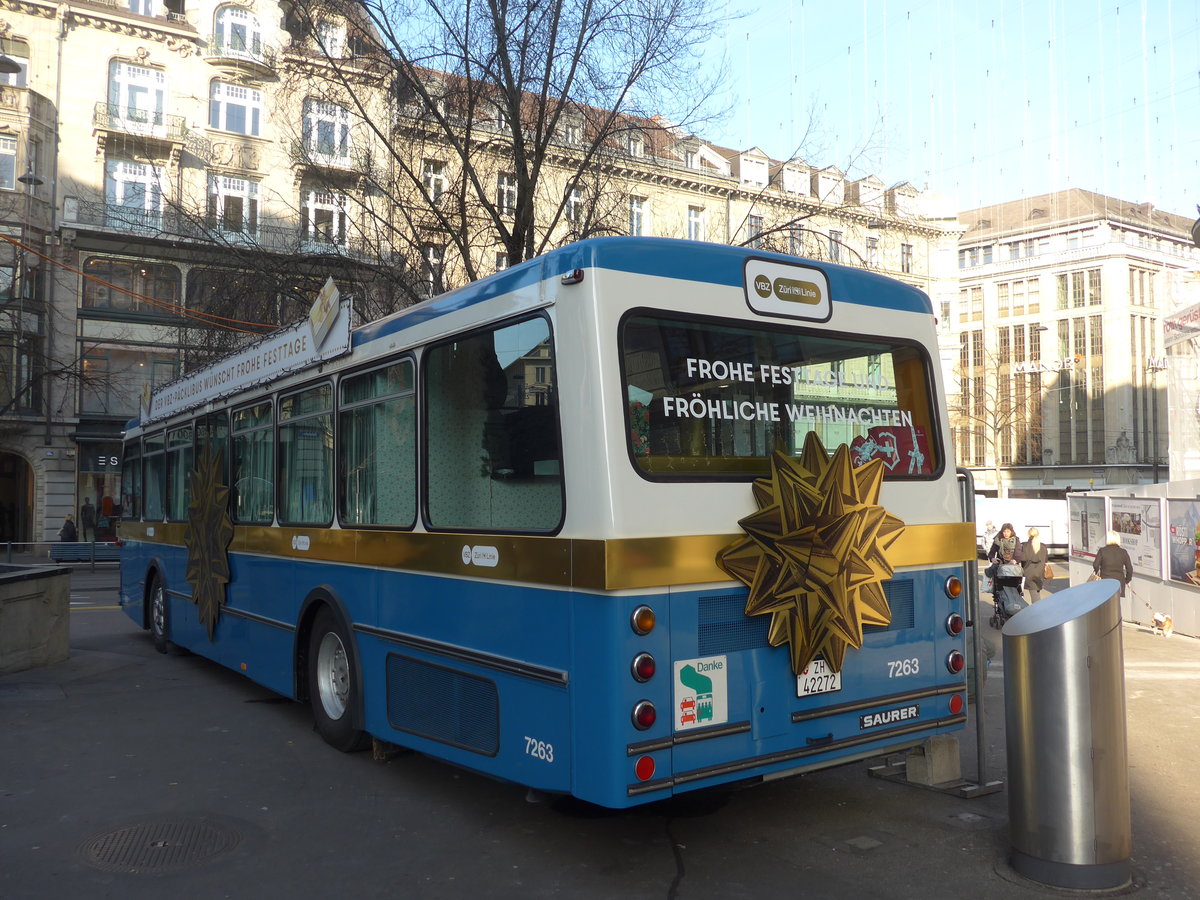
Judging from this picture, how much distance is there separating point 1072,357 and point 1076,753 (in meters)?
66.5

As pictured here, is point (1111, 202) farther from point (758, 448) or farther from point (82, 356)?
point (758, 448)

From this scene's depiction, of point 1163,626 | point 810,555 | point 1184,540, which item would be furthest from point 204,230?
point 1163,626

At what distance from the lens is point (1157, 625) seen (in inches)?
589

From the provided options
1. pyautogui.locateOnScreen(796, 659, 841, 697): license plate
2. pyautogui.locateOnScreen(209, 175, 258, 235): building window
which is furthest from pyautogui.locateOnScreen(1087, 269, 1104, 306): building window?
pyautogui.locateOnScreen(796, 659, 841, 697): license plate

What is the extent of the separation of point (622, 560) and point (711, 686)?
2.64ft

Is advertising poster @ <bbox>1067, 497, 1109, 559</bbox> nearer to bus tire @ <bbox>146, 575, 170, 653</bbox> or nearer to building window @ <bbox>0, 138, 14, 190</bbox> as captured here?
bus tire @ <bbox>146, 575, 170, 653</bbox>

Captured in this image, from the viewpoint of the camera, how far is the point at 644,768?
15.2ft

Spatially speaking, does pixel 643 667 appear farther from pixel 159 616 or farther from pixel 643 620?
pixel 159 616

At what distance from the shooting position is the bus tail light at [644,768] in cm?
461

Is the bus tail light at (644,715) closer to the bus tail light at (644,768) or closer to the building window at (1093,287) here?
Answer: the bus tail light at (644,768)

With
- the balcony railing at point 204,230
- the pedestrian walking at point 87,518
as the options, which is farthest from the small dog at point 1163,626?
the pedestrian walking at point 87,518

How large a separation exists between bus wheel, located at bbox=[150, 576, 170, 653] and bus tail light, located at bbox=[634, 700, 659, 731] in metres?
8.65

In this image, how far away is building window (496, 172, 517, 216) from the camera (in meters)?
15.9

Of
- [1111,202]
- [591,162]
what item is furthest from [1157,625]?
[1111,202]
